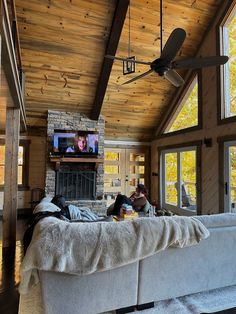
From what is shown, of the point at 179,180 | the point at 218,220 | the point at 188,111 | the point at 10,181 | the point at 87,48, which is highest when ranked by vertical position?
the point at 87,48

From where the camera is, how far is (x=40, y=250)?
6.43 feet

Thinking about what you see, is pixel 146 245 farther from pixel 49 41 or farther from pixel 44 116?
pixel 44 116

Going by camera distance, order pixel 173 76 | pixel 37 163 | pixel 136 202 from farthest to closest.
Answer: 1. pixel 37 163
2. pixel 136 202
3. pixel 173 76

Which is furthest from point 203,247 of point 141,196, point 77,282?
point 141,196

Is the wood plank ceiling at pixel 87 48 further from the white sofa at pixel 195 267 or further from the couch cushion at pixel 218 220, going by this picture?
the white sofa at pixel 195 267

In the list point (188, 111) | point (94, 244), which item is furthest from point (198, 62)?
point (188, 111)

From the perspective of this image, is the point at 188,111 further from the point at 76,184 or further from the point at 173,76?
the point at 76,184

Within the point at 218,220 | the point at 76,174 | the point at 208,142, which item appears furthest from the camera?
the point at 76,174

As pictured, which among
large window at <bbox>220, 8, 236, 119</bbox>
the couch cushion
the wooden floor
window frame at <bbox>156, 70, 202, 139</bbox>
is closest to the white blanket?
the couch cushion

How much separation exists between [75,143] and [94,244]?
190 inches

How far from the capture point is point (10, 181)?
4.14 meters

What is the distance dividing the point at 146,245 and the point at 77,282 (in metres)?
0.69

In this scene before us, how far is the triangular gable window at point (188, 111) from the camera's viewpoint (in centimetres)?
662

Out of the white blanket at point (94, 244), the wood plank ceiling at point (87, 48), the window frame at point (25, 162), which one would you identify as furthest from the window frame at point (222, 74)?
the window frame at point (25, 162)
